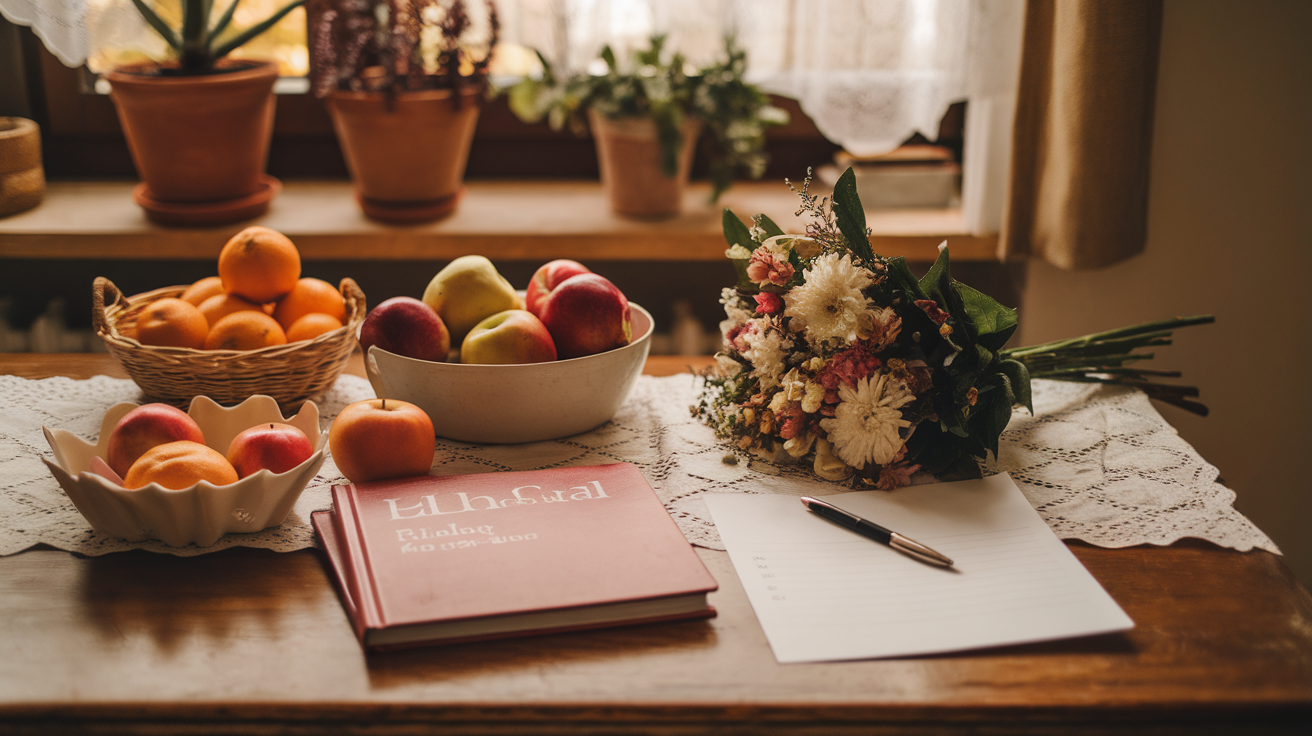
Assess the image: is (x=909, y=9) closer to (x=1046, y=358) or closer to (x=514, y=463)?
(x=1046, y=358)

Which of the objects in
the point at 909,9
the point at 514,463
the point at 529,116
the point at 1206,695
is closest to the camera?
the point at 1206,695

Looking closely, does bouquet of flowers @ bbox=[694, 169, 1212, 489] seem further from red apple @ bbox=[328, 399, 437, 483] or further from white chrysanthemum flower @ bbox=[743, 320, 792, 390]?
red apple @ bbox=[328, 399, 437, 483]

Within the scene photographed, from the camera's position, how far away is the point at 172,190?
1.55 metres

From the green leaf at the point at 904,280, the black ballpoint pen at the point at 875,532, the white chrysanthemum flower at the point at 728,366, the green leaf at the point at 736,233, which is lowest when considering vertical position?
the black ballpoint pen at the point at 875,532

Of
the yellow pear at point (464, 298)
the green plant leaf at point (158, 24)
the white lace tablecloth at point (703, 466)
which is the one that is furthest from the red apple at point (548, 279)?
the green plant leaf at point (158, 24)

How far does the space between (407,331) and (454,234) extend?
69 centimetres

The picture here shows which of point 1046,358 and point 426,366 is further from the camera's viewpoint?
point 1046,358

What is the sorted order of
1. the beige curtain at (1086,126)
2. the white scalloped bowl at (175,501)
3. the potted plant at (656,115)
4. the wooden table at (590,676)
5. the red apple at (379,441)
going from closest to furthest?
the wooden table at (590,676) < the white scalloped bowl at (175,501) < the red apple at (379,441) < the beige curtain at (1086,126) < the potted plant at (656,115)

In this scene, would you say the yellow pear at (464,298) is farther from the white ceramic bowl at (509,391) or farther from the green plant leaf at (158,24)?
the green plant leaf at (158,24)

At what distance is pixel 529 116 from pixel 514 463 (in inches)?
37.8

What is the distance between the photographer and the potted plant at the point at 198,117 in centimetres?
146

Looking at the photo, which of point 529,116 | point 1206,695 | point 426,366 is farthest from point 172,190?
point 1206,695

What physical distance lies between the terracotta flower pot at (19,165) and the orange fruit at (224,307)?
829 mm

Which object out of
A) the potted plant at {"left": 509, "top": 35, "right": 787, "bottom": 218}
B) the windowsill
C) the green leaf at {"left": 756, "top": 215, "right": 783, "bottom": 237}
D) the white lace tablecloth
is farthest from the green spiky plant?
the green leaf at {"left": 756, "top": 215, "right": 783, "bottom": 237}
